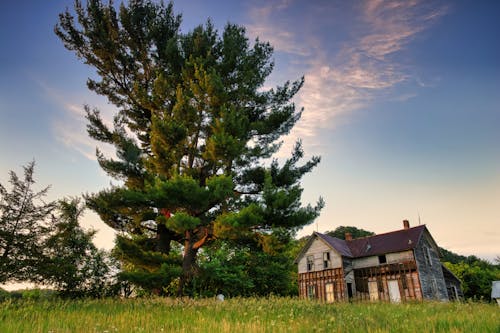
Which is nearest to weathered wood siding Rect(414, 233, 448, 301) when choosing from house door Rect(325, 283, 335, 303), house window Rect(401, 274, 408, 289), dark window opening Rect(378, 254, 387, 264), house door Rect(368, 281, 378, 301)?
house window Rect(401, 274, 408, 289)

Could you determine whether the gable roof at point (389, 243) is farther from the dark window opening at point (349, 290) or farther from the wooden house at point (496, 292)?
the wooden house at point (496, 292)

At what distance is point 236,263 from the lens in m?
29.0

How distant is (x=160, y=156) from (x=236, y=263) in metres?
17.7

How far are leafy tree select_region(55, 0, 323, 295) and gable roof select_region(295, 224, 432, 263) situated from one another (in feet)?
56.4

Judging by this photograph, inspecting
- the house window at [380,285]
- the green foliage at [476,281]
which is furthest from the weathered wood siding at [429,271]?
the green foliage at [476,281]

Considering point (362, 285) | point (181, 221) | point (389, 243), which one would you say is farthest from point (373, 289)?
point (181, 221)

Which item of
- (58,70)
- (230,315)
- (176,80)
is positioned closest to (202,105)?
(176,80)

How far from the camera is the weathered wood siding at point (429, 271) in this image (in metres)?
26.7

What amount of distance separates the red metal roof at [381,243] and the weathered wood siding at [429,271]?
0.85 m

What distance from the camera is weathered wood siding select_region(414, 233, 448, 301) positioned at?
87.6 feet

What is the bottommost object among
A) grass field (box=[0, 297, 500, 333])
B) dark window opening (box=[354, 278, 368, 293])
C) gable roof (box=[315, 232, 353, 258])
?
grass field (box=[0, 297, 500, 333])

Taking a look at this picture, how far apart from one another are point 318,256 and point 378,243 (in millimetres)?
6121

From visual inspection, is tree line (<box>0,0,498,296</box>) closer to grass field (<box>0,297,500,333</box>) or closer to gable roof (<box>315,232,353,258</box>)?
grass field (<box>0,297,500,333</box>)

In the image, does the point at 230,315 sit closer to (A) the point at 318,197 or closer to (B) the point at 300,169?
(A) the point at 318,197
